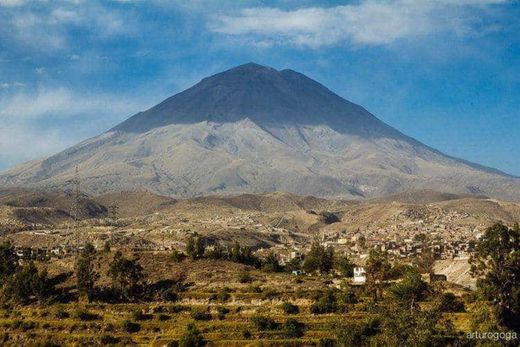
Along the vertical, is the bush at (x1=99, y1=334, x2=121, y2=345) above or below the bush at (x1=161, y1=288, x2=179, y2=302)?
below

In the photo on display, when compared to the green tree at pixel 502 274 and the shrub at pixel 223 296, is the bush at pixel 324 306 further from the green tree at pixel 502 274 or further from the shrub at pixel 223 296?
the green tree at pixel 502 274

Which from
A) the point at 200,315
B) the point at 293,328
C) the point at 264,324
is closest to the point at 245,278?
the point at 200,315

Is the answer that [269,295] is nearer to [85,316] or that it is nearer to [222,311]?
[222,311]

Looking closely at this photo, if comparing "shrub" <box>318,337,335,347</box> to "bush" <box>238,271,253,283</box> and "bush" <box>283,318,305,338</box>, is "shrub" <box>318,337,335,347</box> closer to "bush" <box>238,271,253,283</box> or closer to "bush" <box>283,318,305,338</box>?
"bush" <box>283,318,305,338</box>

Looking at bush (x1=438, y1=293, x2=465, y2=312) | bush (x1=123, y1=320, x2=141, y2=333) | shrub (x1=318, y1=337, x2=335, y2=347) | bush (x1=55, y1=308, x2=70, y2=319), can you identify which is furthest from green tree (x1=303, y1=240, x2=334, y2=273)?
shrub (x1=318, y1=337, x2=335, y2=347)

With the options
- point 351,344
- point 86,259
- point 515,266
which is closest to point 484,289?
point 515,266

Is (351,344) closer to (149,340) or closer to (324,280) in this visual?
(149,340)

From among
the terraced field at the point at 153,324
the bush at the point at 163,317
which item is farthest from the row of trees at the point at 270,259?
the bush at the point at 163,317
